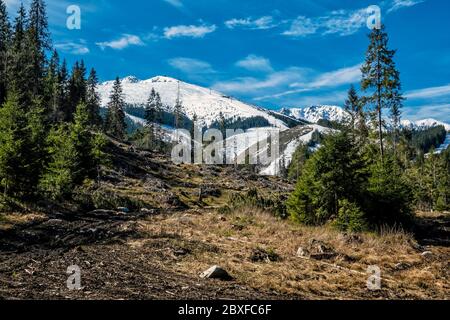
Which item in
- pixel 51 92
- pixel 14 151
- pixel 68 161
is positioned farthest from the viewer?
pixel 51 92

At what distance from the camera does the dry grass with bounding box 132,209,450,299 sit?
9867 millimetres

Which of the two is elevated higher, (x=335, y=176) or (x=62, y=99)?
(x=62, y=99)

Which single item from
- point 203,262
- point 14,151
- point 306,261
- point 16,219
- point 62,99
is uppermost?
point 62,99

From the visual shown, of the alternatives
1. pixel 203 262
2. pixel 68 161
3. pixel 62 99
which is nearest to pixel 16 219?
pixel 203 262

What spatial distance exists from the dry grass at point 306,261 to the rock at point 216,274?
1.27 ft

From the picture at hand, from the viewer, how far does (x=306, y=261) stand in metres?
12.5

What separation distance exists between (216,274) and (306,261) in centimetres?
367

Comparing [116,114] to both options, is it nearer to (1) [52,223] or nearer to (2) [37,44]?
(2) [37,44]

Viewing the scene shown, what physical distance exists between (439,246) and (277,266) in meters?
11.8

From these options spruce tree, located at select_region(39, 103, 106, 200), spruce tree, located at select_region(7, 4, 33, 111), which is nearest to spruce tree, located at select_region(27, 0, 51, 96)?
spruce tree, located at select_region(7, 4, 33, 111)

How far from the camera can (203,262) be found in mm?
11883

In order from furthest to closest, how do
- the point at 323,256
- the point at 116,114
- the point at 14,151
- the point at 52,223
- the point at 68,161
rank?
1. the point at 116,114
2. the point at 68,161
3. the point at 14,151
4. the point at 52,223
5. the point at 323,256

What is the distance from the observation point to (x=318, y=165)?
23047 mm

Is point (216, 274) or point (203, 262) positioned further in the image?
point (203, 262)
